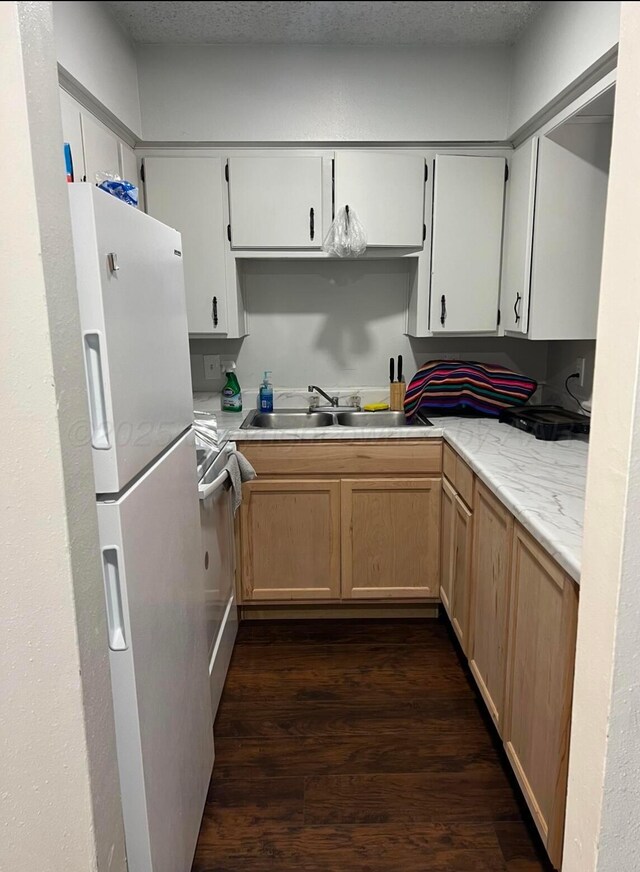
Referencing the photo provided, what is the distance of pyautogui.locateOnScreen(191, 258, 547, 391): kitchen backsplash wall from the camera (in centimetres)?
279

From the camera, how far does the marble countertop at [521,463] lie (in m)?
1.22

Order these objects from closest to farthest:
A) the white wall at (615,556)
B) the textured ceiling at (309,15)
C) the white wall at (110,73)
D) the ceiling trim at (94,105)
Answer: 1. the textured ceiling at (309,15)
2. the white wall at (615,556)
3. the white wall at (110,73)
4. the ceiling trim at (94,105)

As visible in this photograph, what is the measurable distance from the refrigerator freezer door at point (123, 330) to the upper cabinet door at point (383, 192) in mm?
1397

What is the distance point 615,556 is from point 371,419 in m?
2.05

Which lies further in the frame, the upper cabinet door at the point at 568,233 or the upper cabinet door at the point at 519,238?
the upper cabinet door at the point at 519,238

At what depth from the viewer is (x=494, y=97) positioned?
2.37 m

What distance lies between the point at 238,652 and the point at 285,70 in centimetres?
226

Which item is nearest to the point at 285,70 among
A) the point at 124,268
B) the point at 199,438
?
the point at 199,438

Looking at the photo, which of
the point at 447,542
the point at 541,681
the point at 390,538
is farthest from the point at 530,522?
the point at 390,538

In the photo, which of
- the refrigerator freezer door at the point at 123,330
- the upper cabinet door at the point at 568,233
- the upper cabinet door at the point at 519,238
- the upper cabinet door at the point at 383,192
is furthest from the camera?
the upper cabinet door at the point at 383,192

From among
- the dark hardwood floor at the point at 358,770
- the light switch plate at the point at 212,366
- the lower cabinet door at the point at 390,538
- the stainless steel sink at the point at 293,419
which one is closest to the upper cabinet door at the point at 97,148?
the light switch plate at the point at 212,366

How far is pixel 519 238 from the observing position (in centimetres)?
231

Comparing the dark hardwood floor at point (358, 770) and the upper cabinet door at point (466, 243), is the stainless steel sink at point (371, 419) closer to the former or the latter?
the upper cabinet door at point (466, 243)

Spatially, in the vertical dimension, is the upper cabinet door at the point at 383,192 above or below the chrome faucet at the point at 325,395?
above
